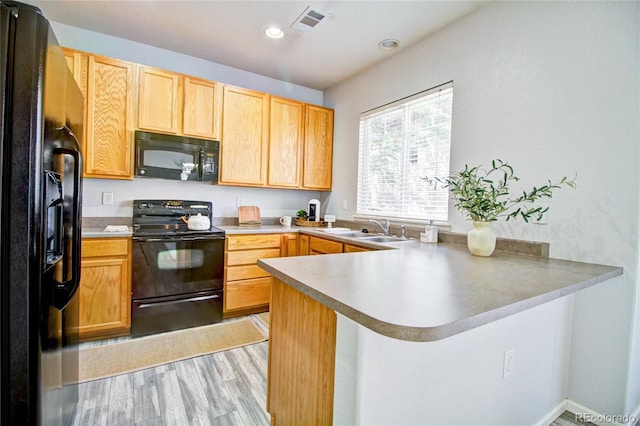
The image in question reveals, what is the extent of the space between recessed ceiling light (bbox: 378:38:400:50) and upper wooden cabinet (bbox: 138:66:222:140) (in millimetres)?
1656

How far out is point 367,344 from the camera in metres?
0.93

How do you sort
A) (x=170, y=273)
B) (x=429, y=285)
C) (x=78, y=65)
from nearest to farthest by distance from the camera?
1. (x=429, y=285)
2. (x=78, y=65)
3. (x=170, y=273)

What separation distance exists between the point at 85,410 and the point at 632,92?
3335 mm

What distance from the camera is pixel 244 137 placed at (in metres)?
3.35

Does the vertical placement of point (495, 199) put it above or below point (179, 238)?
above

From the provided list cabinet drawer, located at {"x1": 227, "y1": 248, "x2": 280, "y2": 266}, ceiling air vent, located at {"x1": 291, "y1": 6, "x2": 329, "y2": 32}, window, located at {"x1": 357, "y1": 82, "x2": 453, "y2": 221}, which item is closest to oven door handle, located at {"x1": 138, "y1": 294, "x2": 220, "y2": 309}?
cabinet drawer, located at {"x1": 227, "y1": 248, "x2": 280, "y2": 266}

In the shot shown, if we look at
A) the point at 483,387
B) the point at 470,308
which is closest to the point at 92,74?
the point at 470,308

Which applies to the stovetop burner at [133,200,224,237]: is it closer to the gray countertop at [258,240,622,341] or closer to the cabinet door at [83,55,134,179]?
the cabinet door at [83,55,134,179]

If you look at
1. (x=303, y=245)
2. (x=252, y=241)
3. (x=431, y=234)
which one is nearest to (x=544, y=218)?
(x=431, y=234)

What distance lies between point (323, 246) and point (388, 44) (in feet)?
6.52

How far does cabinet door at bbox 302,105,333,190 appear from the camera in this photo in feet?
12.4

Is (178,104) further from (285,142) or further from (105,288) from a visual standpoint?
(105,288)

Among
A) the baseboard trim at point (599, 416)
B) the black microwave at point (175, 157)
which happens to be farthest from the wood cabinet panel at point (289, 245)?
the baseboard trim at point (599, 416)

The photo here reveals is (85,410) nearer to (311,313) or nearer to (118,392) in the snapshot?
(118,392)
